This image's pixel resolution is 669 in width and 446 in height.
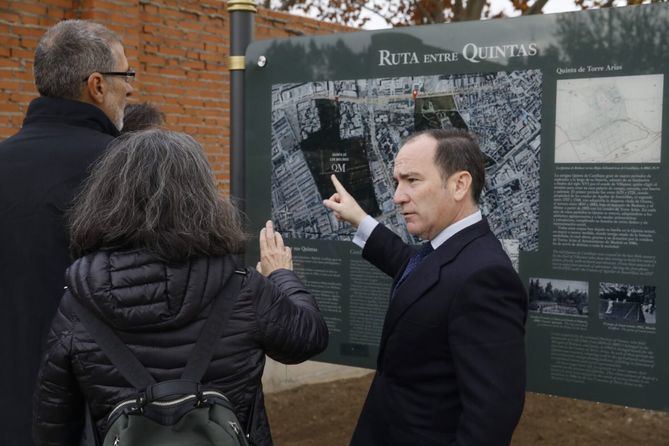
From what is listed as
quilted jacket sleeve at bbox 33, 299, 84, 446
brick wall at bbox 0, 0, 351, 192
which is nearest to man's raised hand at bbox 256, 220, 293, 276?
quilted jacket sleeve at bbox 33, 299, 84, 446

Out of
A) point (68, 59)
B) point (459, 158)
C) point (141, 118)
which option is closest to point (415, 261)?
point (459, 158)

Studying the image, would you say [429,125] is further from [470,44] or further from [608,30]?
[608,30]

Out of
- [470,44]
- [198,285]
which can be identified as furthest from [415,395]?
[470,44]

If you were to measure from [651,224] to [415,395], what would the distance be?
1154mm

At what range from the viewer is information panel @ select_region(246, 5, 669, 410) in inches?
107

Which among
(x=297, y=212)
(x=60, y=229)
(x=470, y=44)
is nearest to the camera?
(x=60, y=229)

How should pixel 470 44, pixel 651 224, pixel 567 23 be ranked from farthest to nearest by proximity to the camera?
pixel 470 44 < pixel 567 23 < pixel 651 224

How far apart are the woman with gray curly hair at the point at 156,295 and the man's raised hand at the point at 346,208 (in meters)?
1.08

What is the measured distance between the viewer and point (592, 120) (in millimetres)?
2812

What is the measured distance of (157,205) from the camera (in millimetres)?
1938

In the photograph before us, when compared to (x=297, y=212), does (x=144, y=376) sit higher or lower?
lower

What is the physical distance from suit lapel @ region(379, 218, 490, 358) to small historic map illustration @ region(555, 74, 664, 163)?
79 cm

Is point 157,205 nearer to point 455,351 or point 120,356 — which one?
point 120,356

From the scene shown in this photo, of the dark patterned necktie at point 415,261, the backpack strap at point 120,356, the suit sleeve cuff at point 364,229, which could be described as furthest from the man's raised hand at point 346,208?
the backpack strap at point 120,356
